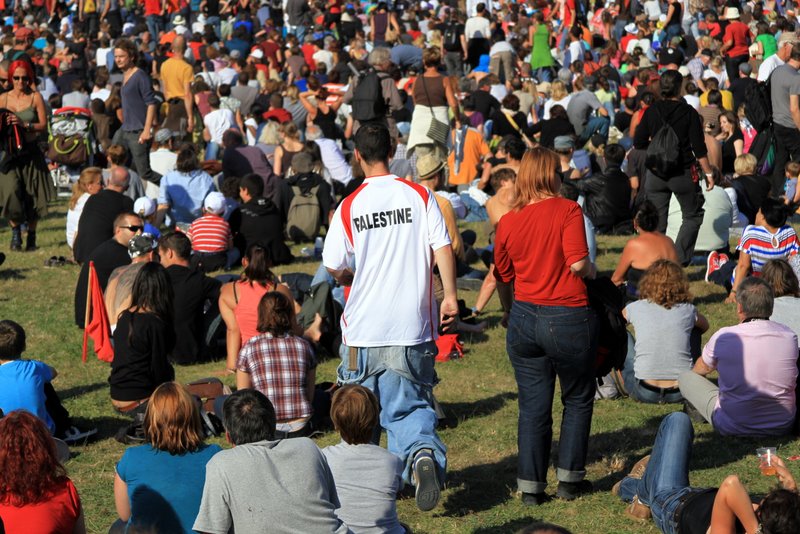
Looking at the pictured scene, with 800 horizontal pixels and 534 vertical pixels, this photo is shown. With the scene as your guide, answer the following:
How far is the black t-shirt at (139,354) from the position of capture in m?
8.18

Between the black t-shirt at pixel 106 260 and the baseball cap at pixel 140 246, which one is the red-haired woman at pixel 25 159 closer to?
the black t-shirt at pixel 106 260

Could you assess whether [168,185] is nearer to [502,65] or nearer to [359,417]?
[359,417]

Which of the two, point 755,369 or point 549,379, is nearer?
point 549,379

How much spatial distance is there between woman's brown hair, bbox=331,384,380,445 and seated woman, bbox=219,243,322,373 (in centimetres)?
365

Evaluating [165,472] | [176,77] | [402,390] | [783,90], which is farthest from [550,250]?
[176,77]

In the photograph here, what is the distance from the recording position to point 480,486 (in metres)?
6.80

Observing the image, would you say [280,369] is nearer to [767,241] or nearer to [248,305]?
[248,305]

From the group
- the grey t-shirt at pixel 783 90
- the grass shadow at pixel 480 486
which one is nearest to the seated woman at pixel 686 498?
the grass shadow at pixel 480 486

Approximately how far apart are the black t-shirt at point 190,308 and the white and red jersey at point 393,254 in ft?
13.4

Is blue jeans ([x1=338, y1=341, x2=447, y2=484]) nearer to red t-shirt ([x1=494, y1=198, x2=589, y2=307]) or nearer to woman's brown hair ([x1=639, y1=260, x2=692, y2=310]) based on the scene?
red t-shirt ([x1=494, y1=198, x2=589, y2=307])

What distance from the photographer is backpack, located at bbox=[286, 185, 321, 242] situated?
14.1m

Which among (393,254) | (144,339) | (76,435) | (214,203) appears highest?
(393,254)

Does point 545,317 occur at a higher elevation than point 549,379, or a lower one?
higher

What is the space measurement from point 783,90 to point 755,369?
8607 millimetres
